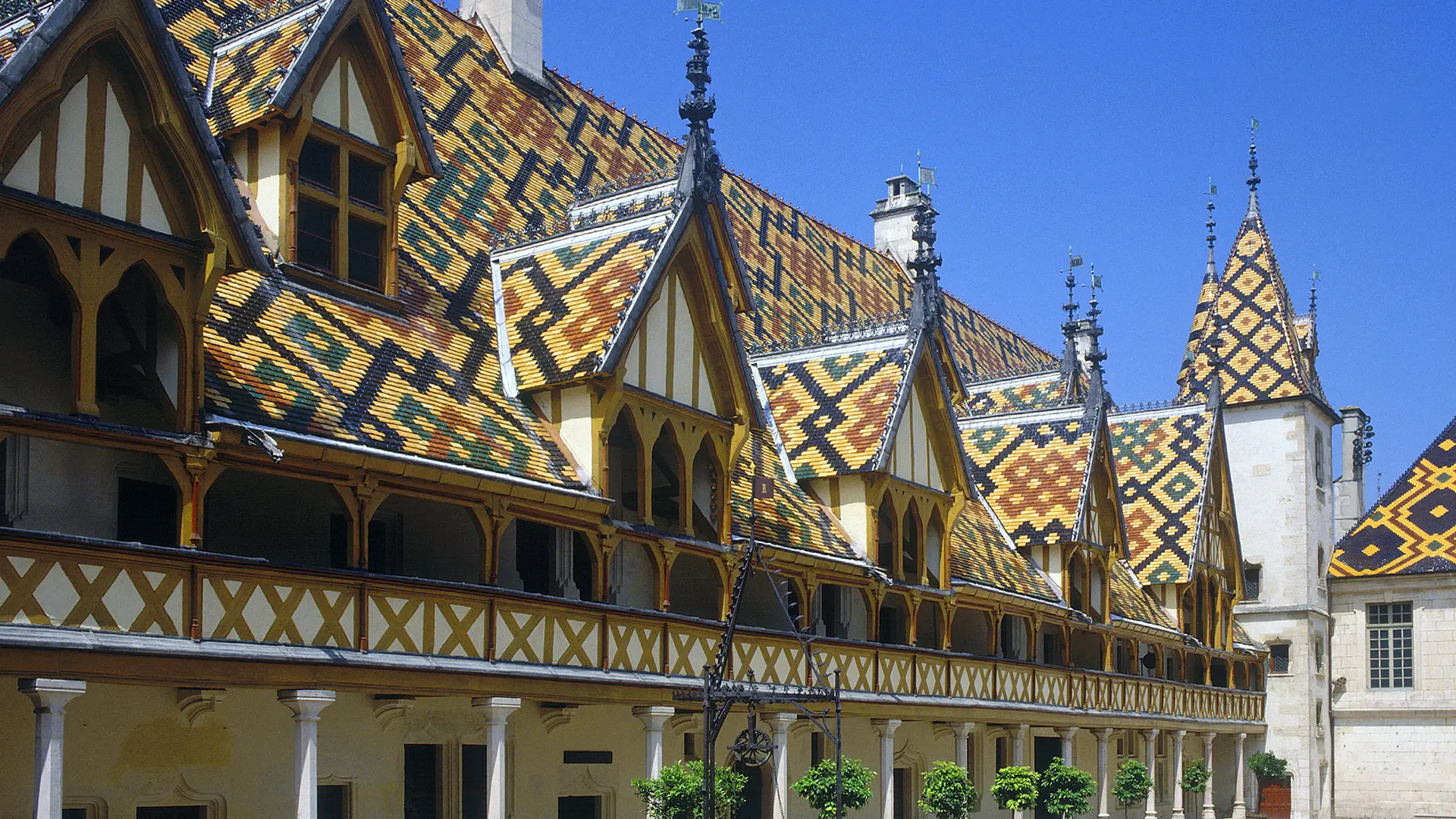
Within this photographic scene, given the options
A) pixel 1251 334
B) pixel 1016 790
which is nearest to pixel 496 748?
pixel 1016 790

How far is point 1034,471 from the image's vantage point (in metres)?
37.1

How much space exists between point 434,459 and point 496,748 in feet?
10.6

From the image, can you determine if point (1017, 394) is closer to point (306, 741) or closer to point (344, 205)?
point (344, 205)

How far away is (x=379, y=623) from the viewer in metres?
17.1

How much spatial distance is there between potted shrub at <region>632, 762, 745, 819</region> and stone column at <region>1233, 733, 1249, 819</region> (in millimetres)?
32749

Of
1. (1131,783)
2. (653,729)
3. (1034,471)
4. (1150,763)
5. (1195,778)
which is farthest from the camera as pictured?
(1195,778)

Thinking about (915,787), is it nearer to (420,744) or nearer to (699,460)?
(699,460)

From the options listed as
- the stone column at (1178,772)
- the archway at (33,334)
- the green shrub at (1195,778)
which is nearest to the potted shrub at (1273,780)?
the green shrub at (1195,778)

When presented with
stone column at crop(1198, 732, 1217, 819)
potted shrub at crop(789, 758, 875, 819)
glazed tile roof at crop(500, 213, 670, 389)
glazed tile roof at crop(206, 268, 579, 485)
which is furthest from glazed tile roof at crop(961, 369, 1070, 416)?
glazed tile roof at crop(206, 268, 579, 485)

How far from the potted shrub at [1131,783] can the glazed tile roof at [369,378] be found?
816 inches

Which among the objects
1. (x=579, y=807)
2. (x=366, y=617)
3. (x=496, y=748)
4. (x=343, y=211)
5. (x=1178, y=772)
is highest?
(x=343, y=211)

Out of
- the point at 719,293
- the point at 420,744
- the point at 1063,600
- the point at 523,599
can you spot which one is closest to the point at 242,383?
the point at 523,599

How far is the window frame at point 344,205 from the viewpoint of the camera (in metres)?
20.2

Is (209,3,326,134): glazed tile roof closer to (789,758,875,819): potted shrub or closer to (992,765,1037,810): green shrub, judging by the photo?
(789,758,875,819): potted shrub
